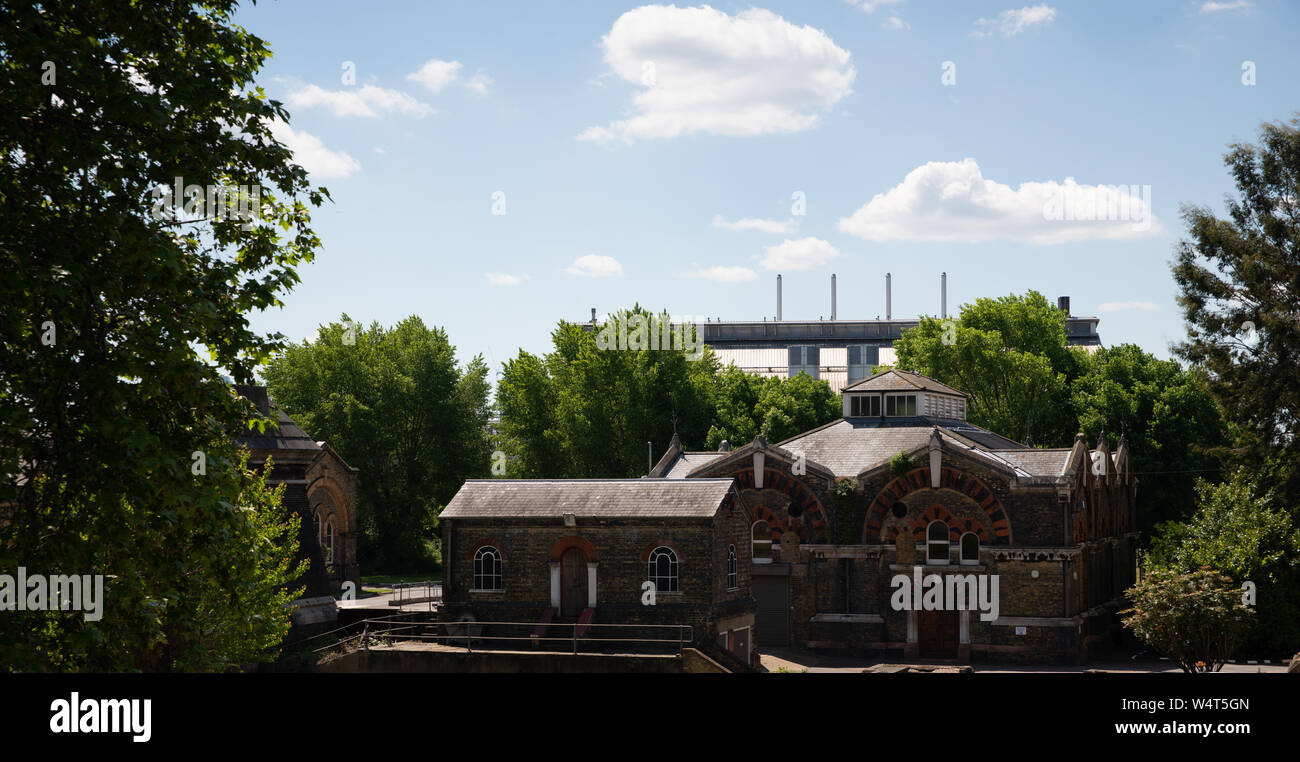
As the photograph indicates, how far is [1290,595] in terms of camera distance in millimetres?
41438

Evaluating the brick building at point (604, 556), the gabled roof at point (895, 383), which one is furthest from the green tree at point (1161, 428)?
the brick building at point (604, 556)

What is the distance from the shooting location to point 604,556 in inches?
1537

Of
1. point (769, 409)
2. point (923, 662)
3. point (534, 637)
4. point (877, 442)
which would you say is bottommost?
point (923, 662)

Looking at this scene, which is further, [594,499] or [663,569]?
[594,499]

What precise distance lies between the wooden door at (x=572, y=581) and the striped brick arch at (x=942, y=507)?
11586mm

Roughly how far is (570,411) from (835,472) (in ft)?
93.8

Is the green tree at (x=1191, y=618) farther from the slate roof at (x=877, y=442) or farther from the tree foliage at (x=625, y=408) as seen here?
the tree foliage at (x=625, y=408)

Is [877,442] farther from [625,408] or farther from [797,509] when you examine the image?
[625,408]

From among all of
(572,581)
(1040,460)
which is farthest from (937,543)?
(572,581)

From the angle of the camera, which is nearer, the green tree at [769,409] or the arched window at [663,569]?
the arched window at [663,569]

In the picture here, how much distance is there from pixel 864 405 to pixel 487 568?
1913cm

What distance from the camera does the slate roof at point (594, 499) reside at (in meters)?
38.6
